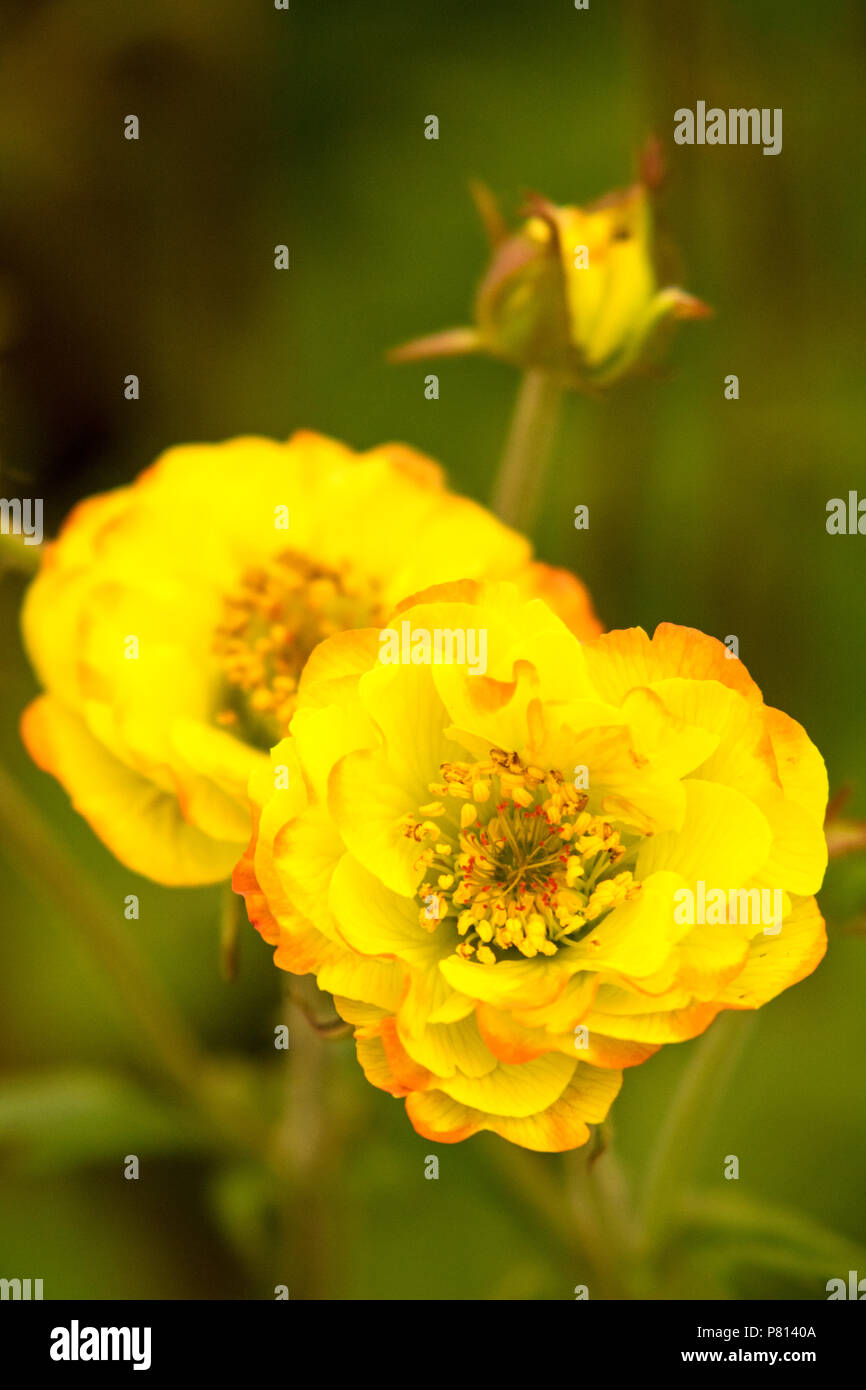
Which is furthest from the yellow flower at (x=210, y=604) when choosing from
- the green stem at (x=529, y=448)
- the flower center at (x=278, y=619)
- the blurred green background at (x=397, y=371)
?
the blurred green background at (x=397, y=371)

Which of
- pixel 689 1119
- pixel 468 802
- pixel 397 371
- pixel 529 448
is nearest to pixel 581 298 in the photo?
pixel 529 448

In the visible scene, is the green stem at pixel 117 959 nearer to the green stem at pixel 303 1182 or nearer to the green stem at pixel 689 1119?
the green stem at pixel 303 1182

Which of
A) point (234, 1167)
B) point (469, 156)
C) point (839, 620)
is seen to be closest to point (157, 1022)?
point (234, 1167)

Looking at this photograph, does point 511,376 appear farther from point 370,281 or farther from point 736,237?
point 736,237

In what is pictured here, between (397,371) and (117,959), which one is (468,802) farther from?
(397,371)

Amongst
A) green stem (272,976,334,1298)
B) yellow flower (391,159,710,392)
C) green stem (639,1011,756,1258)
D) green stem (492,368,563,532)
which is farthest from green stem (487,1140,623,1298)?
yellow flower (391,159,710,392)
